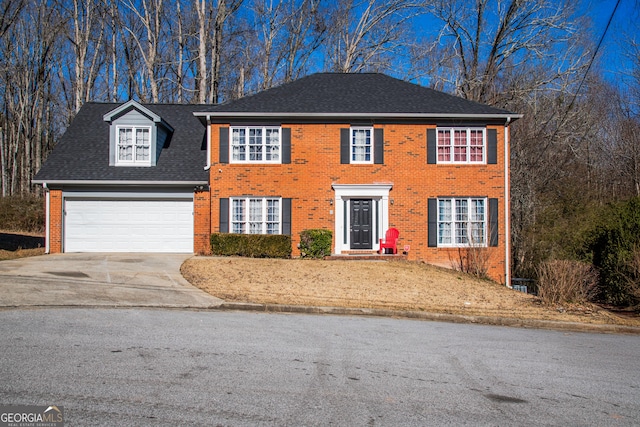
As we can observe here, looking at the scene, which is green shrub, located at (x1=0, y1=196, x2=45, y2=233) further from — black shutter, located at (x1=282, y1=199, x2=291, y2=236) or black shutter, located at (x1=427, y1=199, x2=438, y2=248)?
black shutter, located at (x1=427, y1=199, x2=438, y2=248)

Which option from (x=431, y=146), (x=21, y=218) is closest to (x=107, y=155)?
(x=431, y=146)

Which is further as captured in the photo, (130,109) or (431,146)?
(130,109)

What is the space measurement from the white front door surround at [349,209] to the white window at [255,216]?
219cm

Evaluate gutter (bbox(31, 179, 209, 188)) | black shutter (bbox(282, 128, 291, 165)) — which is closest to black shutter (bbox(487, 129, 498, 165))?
black shutter (bbox(282, 128, 291, 165))

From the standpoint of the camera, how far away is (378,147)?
20.4 metres

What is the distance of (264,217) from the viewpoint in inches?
800

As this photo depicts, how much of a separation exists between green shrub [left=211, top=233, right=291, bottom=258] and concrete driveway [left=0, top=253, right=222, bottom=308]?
2061 millimetres

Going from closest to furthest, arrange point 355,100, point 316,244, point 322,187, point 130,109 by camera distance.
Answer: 1. point 316,244
2. point 322,187
3. point 130,109
4. point 355,100

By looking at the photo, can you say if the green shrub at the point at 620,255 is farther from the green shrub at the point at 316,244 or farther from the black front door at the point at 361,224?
the green shrub at the point at 316,244

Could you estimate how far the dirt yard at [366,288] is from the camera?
12062 millimetres

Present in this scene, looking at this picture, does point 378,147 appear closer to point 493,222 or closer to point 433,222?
point 433,222

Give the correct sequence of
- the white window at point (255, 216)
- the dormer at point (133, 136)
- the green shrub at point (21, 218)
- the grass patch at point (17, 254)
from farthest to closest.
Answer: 1. the green shrub at point (21, 218)
2. the dormer at point (133, 136)
3. the white window at point (255, 216)
4. the grass patch at point (17, 254)

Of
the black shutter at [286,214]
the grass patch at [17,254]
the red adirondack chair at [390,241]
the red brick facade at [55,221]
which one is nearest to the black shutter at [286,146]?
the black shutter at [286,214]

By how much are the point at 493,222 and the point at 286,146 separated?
8.22 m
